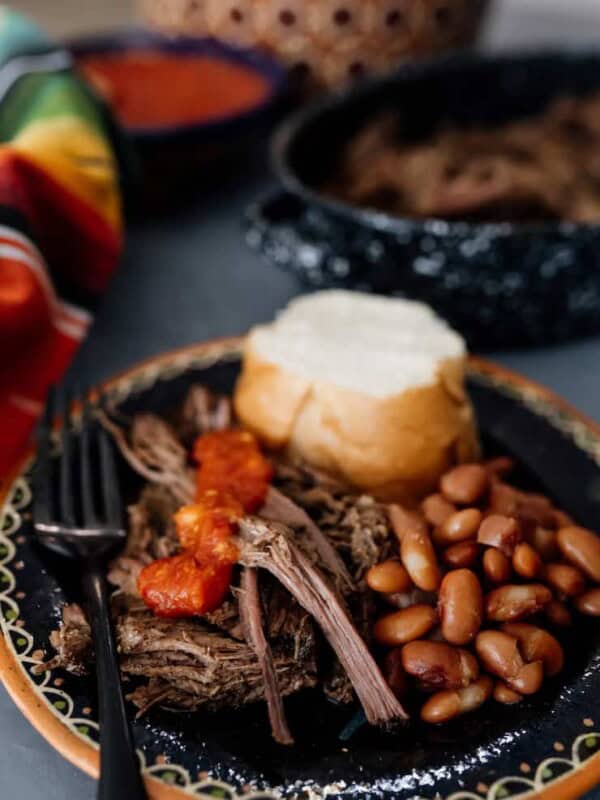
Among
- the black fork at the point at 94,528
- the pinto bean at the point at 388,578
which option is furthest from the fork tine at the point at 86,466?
the pinto bean at the point at 388,578

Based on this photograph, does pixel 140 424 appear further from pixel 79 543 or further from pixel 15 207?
pixel 15 207

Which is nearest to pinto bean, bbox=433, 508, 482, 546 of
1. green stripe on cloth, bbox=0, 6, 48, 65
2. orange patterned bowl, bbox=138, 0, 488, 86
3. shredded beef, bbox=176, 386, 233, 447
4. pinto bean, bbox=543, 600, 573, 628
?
pinto bean, bbox=543, 600, 573, 628

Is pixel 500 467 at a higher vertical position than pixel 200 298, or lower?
higher

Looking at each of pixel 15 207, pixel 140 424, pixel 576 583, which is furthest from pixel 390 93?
pixel 576 583

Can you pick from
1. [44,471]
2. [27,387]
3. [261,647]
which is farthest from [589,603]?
[27,387]

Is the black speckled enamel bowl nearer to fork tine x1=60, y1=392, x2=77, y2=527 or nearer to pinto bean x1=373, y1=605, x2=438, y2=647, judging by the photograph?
fork tine x1=60, y1=392, x2=77, y2=527

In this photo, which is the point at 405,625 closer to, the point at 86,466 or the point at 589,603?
the point at 589,603
